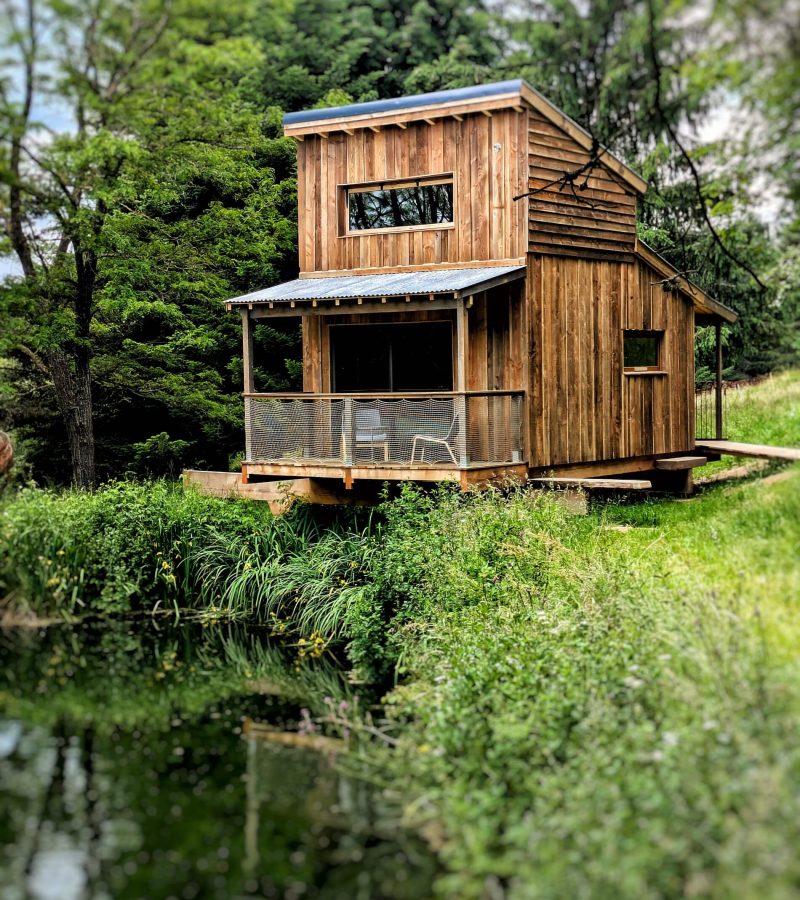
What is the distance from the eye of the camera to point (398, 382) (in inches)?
709

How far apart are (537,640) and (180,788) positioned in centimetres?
344

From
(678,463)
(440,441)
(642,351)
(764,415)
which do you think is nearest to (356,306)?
(440,441)

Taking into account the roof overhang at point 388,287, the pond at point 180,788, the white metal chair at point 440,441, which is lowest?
the pond at point 180,788

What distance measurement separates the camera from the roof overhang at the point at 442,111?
54.1ft

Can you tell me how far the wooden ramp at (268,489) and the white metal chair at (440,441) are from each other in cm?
182

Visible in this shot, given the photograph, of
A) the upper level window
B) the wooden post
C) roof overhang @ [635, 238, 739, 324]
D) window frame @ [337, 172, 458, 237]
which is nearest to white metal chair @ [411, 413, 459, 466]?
the wooden post

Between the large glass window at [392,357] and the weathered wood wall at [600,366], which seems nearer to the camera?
the weathered wood wall at [600,366]

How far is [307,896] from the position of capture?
7598mm

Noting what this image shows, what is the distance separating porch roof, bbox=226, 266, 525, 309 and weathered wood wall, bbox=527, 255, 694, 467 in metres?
0.92

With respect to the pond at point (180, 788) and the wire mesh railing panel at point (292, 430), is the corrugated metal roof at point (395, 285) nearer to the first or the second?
the wire mesh railing panel at point (292, 430)

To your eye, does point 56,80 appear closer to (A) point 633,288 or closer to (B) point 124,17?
(B) point 124,17

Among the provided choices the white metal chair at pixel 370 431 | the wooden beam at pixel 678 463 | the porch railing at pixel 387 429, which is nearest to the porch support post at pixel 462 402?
the porch railing at pixel 387 429

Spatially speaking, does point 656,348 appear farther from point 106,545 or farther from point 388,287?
point 106,545

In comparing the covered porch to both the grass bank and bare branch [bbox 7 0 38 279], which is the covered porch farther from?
bare branch [bbox 7 0 38 279]
